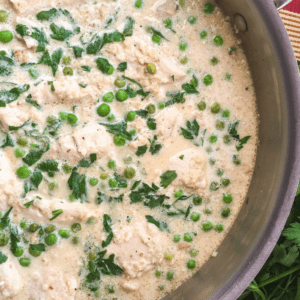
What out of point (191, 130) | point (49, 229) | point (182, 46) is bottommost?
point (49, 229)

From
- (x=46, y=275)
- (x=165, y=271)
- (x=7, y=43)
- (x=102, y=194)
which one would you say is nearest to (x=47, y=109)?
(x=7, y=43)

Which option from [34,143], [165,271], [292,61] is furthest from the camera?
[165,271]

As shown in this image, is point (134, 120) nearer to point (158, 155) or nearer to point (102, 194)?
point (158, 155)

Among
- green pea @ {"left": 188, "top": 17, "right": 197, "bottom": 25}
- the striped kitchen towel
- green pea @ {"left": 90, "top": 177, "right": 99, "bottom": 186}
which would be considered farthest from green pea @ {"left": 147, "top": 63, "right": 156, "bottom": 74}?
the striped kitchen towel

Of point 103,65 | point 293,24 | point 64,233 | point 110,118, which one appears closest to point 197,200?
point 110,118

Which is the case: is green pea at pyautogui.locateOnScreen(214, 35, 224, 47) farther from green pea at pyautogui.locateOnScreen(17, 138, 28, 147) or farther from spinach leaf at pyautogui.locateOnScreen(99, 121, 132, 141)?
green pea at pyautogui.locateOnScreen(17, 138, 28, 147)

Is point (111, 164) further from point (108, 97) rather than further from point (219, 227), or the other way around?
point (219, 227)
